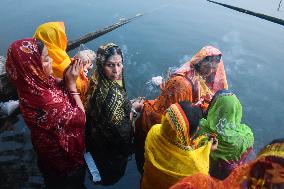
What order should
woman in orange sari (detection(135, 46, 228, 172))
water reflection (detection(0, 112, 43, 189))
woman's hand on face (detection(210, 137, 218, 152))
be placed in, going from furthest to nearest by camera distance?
1. woman in orange sari (detection(135, 46, 228, 172))
2. water reflection (detection(0, 112, 43, 189))
3. woman's hand on face (detection(210, 137, 218, 152))

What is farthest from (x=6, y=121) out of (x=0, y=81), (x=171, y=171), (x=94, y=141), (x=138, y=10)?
(x=138, y=10)

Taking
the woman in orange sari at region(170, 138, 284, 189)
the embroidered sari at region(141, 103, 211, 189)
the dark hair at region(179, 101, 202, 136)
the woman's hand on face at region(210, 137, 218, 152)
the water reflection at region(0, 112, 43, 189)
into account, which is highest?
the woman in orange sari at region(170, 138, 284, 189)

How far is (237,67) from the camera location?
769cm

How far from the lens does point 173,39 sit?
8.35m

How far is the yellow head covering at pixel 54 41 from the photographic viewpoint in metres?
4.39

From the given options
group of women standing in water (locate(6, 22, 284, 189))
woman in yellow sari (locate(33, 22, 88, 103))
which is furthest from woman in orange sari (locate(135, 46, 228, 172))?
woman in yellow sari (locate(33, 22, 88, 103))

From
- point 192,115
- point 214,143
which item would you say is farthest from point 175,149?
point 214,143

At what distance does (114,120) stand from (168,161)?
3.69 feet

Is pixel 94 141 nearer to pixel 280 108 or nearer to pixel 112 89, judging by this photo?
pixel 112 89

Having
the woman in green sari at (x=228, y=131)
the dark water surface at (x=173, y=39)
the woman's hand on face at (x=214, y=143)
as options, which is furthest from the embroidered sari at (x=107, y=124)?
the woman's hand on face at (x=214, y=143)

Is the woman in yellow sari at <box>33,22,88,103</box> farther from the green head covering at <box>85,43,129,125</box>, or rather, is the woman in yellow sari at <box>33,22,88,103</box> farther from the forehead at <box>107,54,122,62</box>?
the forehead at <box>107,54,122,62</box>

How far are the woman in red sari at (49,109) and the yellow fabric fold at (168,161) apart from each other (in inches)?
35.2

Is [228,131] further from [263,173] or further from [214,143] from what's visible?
[263,173]

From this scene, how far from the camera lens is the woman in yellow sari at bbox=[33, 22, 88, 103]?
439cm
